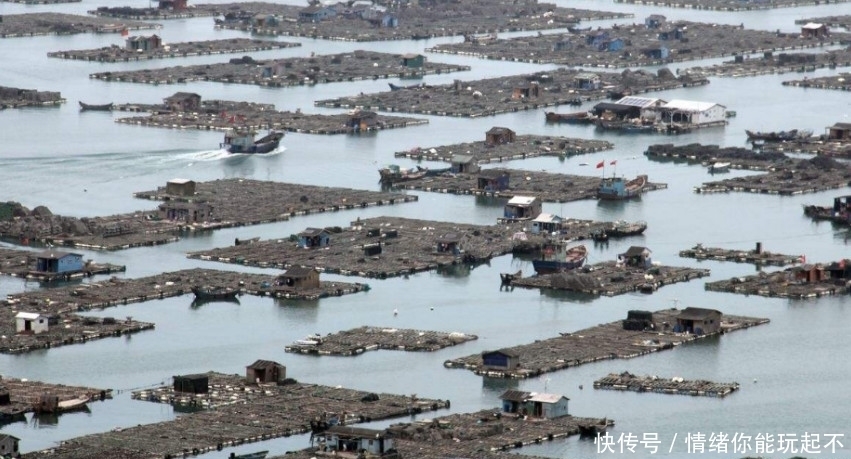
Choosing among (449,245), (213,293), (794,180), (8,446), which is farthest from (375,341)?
(794,180)

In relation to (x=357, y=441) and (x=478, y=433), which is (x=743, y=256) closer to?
(x=478, y=433)

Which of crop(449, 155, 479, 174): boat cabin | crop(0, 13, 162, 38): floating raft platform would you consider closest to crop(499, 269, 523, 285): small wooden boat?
crop(449, 155, 479, 174): boat cabin

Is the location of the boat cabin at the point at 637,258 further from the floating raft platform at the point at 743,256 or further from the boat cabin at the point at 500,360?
the boat cabin at the point at 500,360

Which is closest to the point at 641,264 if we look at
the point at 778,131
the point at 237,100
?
the point at 778,131

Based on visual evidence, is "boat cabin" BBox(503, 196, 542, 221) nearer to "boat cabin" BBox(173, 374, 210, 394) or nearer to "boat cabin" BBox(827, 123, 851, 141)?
"boat cabin" BBox(827, 123, 851, 141)

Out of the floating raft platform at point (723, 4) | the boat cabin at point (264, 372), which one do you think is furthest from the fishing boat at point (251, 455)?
the floating raft platform at point (723, 4)

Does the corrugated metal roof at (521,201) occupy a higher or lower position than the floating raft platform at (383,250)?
higher

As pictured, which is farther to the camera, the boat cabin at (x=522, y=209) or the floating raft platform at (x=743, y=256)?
the boat cabin at (x=522, y=209)
